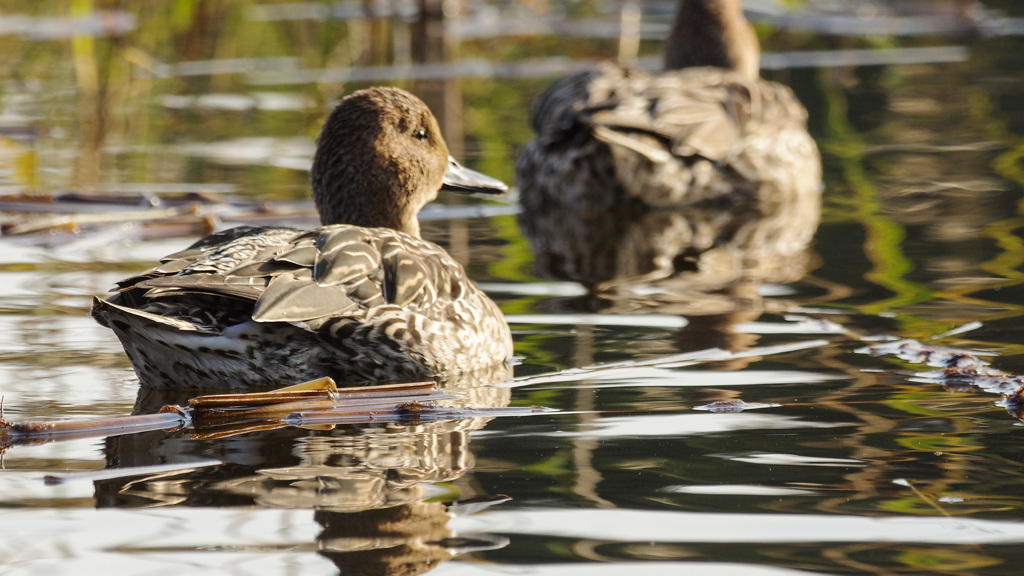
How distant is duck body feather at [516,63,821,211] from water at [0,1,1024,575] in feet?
1.24

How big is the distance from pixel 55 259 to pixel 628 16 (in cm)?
641

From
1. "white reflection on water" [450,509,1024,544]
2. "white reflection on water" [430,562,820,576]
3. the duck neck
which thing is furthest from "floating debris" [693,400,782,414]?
the duck neck

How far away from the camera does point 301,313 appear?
492cm

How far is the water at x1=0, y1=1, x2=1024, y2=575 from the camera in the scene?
11.6ft

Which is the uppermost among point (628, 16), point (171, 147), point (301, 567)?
point (628, 16)

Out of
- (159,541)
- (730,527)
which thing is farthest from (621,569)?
(159,541)

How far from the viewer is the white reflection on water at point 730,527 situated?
355cm

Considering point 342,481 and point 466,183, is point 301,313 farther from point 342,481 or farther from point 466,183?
point 466,183

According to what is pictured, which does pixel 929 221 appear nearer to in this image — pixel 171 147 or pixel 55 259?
pixel 55 259

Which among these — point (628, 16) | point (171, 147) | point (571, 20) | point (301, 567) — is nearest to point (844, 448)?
point (301, 567)

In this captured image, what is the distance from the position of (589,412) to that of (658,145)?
466 centimetres

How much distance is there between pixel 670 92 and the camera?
930 centimetres

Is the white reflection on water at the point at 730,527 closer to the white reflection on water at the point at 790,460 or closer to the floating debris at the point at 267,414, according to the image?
the white reflection on water at the point at 790,460

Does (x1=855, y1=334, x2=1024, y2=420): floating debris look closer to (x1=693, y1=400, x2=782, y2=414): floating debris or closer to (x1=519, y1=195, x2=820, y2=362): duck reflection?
(x1=519, y1=195, x2=820, y2=362): duck reflection
